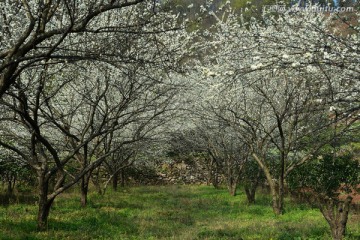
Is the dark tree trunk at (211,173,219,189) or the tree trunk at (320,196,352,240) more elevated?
the dark tree trunk at (211,173,219,189)

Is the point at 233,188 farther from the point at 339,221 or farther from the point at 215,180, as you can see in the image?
the point at 339,221

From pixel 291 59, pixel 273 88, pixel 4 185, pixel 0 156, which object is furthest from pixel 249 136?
pixel 4 185

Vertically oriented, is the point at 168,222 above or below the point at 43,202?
below

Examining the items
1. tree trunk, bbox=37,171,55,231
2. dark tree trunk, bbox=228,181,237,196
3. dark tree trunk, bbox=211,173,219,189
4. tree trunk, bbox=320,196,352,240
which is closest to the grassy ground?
tree trunk, bbox=37,171,55,231

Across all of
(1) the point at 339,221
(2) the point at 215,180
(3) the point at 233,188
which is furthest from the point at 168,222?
(2) the point at 215,180

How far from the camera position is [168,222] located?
12.4 metres

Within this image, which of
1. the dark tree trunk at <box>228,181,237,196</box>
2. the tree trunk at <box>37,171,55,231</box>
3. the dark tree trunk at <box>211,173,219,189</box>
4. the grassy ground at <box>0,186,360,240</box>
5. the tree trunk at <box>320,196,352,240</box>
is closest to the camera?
the tree trunk at <box>320,196,352,240</box>

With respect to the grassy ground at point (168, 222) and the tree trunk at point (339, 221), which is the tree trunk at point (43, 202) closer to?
the grassy ground at point (168, 222)

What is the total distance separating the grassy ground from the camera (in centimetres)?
980

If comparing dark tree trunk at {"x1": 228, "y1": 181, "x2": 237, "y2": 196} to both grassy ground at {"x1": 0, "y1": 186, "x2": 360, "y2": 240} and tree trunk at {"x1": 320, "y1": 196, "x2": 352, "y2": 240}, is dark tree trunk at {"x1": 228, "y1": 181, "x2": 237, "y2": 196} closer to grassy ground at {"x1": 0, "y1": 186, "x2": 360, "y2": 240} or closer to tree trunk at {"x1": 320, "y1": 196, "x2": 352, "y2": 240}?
grassy ground at {"x1": 0, "y1": 186, "x2": 360, "y2": 240}

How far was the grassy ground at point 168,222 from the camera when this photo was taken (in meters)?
9.80

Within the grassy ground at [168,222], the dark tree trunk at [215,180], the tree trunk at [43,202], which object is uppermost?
the dark tree trunk at [215,180]

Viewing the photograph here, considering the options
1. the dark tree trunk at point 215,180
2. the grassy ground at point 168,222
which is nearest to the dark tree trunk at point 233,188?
the grassy ground at point 168,222

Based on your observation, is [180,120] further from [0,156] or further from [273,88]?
[0,156]
